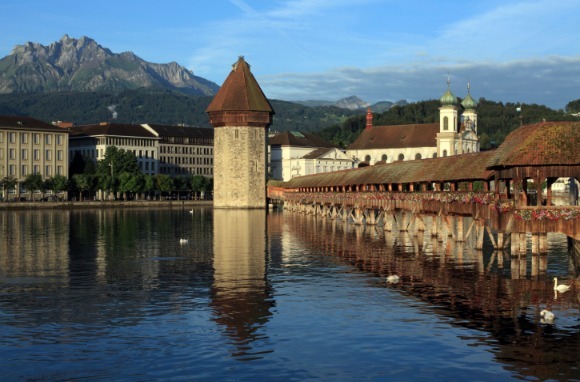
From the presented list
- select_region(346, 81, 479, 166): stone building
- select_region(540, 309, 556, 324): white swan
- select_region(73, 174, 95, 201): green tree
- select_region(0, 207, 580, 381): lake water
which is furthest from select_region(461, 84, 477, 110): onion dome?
select_region(540, 309, 556, 324): white swan

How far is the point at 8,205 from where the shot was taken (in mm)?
129375

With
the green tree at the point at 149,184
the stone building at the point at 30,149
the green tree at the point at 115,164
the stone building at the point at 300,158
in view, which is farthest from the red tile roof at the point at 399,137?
the stone building at the point at 30,149

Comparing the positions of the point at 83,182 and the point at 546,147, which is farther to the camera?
the point at 83,182

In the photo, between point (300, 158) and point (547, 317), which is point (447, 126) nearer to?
point (300, 158)

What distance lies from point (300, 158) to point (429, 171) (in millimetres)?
120101

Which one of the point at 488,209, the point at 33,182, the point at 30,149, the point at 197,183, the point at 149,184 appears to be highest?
the point at 30,149

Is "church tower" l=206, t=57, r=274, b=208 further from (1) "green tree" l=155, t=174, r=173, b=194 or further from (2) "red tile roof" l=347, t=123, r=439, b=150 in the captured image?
(2) "red tile roof" l=347, t=123, r=439, b=150

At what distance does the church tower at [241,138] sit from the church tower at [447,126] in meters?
43.4

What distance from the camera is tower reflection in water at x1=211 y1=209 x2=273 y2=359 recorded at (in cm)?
2270

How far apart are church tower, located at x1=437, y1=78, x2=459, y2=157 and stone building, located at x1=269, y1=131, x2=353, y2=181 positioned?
67.8 ft

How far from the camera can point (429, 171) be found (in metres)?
52.9

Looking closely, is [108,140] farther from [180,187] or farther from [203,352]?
[203,352]

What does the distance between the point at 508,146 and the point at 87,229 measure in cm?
4547

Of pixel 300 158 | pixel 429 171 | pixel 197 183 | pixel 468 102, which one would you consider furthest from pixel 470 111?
pixel 429 171
